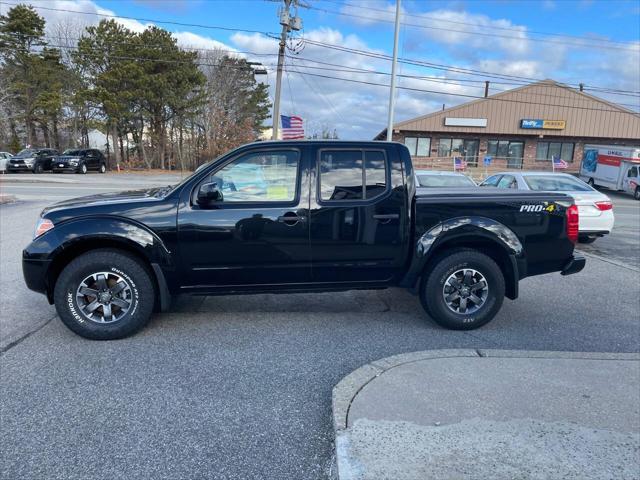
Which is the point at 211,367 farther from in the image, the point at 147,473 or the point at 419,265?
the point at 419,265

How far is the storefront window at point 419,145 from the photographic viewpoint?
38844 millimetres

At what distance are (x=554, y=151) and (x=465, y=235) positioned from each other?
4178 centimetres

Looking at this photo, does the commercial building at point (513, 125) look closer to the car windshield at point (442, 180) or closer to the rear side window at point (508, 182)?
the rear side window at point (508, 182)

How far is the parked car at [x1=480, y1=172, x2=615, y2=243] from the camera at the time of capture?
29.6 ft

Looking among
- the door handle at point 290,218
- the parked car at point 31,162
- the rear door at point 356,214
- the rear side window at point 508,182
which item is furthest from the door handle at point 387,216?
the parked car at point 31,162

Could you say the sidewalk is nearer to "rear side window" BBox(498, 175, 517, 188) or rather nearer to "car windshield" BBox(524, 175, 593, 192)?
"car windshield" BBox(524, 175, 593, 192)

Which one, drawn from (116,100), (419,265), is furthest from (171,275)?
(116,100)

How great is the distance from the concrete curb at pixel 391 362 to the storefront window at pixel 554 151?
41.0 m

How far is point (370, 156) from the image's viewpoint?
439cm

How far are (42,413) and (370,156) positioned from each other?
343cm

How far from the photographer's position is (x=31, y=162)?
29.7 meters

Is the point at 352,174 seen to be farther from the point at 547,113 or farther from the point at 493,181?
the point at 547,113

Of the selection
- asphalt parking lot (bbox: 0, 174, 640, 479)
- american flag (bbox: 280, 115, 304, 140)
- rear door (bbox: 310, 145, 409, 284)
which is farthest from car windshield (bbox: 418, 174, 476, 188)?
american flag (bbox: 280, 115, 304, 140)

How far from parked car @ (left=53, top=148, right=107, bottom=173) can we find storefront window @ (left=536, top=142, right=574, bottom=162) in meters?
→ 37.5
